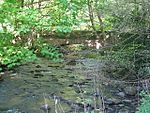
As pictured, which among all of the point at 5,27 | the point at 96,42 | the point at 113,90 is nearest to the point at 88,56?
the point at 96,42

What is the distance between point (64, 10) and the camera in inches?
294

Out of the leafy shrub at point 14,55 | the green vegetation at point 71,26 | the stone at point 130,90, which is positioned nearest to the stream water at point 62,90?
the stone at point 130,90

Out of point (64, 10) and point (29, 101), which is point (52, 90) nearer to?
point (29, 101)

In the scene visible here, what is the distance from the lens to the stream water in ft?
25.2

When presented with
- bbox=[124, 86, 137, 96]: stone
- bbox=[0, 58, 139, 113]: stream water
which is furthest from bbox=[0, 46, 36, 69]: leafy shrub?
bbox=[124, 86, 137, 96]: stone

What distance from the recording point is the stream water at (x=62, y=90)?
25.2 feet

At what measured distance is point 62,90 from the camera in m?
9.05

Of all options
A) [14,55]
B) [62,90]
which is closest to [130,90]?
[62,90]

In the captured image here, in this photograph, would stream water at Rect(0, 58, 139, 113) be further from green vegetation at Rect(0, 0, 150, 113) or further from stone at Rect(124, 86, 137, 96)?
green vegetation at Rect(0, 0, 150, 113)

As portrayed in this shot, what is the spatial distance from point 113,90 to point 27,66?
3386 mm

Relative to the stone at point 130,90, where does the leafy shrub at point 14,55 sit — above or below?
above

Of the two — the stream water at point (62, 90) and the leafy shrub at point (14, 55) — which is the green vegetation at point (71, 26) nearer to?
the leafy shrub at point (14, 55)

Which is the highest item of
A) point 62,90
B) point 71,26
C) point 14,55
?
point 71,26

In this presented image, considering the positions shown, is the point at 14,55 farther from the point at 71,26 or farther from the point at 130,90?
the point at 130,90
